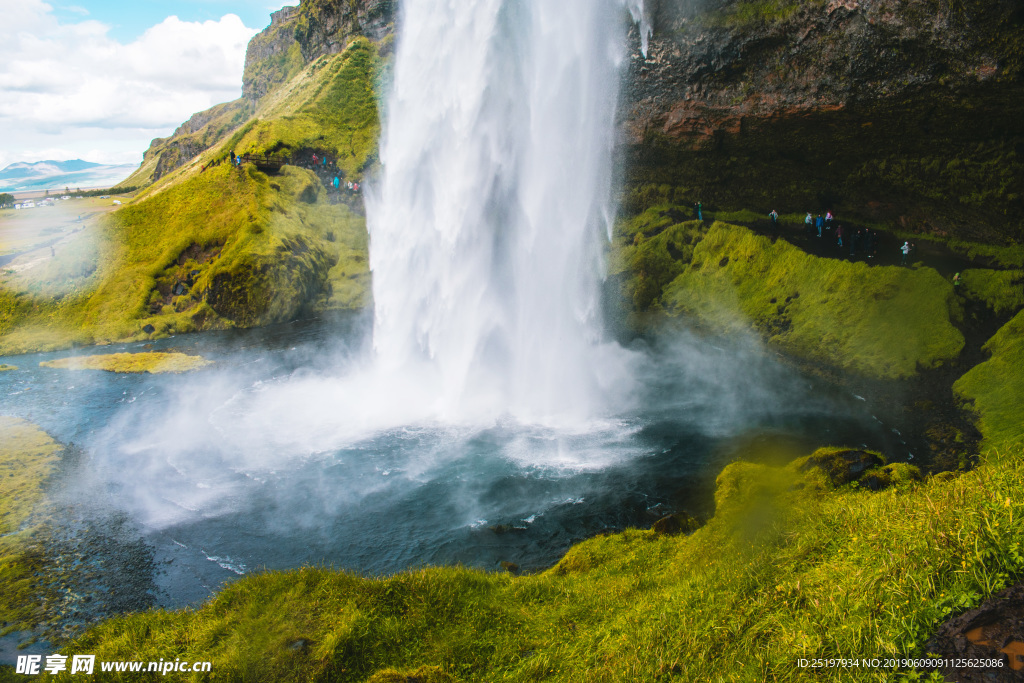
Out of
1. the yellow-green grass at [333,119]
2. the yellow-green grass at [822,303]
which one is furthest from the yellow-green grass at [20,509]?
the yellow-green grass at [333,119]

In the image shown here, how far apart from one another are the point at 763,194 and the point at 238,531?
37957mm

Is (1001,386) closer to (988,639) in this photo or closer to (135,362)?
(988,639)

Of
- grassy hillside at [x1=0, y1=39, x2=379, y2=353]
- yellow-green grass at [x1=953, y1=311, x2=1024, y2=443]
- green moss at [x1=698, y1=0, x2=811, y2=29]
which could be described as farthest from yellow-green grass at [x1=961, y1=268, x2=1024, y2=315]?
grassy hillside at [x1=0, y1=39, x2=379, y2=353]

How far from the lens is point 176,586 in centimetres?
1495

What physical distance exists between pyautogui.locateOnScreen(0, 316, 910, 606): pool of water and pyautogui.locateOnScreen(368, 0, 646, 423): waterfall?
11.4 ft

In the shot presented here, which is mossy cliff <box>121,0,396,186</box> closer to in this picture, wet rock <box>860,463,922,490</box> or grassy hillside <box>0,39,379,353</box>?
grassy hillside <box>0,39,379,353</box>

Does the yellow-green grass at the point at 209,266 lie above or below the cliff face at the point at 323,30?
below

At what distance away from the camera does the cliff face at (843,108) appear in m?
25.7

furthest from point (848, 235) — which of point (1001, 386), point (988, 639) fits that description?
point (988, 639)

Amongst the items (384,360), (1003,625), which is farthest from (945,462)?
(384,360)

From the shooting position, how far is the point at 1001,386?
2181 cm

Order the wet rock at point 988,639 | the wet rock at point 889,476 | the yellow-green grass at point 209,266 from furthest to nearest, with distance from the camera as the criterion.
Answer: the yellow-green grass at point 209,266 → the wet rock at point 889,476 → the wet rock at point 988,639

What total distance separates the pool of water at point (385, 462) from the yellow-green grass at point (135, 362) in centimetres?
349

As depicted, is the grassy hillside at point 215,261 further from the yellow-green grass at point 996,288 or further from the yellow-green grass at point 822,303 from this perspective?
the yellow-green grass at point 996,288
